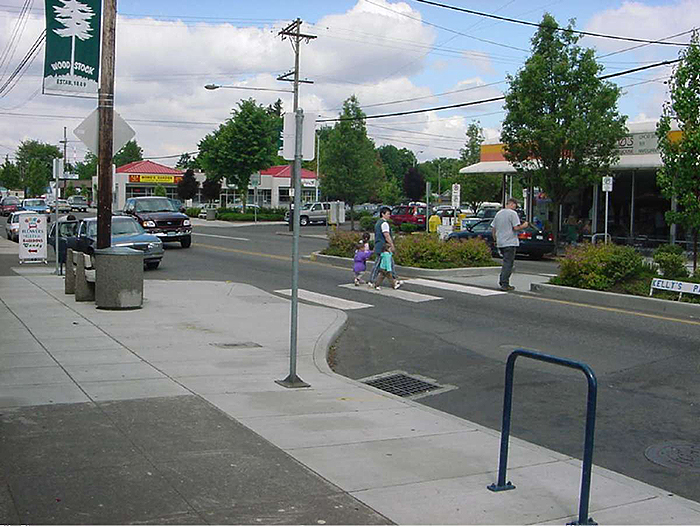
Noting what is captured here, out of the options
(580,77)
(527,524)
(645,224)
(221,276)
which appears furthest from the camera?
(645,224)

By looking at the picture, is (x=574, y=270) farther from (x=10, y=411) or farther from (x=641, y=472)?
(x=10, y=411)

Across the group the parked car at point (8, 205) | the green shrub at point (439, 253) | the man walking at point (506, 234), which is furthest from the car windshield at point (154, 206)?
the parked car at point (8, 205)

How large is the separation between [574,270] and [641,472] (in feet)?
32.8

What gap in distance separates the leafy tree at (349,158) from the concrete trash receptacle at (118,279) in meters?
36.6

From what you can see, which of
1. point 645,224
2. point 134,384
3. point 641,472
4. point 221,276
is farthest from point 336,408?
point 645,224

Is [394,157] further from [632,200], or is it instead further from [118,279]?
[118,279]

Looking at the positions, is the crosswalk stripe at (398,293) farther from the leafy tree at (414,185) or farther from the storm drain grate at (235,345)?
the leafy tree at (414,185)

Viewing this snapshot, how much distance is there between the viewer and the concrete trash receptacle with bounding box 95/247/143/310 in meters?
13.7

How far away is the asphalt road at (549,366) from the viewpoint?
274 inches

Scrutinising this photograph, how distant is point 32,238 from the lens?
78.3 feet

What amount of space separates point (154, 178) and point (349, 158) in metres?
42.3

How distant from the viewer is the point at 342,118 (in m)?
49.9

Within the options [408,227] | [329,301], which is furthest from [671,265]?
[408,227]

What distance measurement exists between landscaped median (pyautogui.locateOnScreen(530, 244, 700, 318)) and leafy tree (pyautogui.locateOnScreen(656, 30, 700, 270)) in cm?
112
